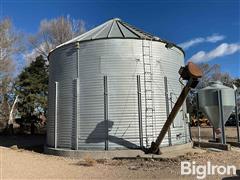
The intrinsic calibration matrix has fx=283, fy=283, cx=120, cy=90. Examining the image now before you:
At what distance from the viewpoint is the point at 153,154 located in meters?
13.1

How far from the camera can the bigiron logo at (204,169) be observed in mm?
9672

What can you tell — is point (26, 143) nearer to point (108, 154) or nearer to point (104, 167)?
point (108, 154)

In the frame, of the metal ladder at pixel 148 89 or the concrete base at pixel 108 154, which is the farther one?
the metal ladder at pixel 148 89

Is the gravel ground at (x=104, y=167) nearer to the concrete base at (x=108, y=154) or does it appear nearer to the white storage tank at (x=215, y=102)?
the concrete base at (x=108, y=154)


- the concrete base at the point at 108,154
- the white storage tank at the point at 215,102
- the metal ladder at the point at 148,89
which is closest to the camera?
the concrete base at the point at 108,154

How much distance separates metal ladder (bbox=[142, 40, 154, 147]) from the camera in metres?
14.2

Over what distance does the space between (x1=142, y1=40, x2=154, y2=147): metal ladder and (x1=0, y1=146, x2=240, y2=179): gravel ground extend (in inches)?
81.9

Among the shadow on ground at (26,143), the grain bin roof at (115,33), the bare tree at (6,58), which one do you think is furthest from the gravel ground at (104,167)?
the bare tree at (6,58)

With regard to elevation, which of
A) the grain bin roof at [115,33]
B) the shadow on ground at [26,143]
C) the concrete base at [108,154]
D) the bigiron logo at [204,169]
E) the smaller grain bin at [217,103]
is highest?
the grain bin roof at [115,33]

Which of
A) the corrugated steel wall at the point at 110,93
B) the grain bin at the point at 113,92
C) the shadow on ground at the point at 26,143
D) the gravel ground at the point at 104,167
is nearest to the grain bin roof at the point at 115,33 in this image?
the grain bin at the point at 113,92

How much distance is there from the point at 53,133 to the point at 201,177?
359 inches

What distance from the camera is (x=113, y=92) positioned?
14328 millimetres

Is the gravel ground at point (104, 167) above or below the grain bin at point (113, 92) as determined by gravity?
below

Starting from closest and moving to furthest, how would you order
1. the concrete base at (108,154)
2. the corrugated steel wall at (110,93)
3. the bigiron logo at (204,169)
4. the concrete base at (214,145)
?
the bigiron logo at (204,169)
the concrete base at (108,154)
the corrugated steel wall at (110,93)
the concrete base at (214,145)
